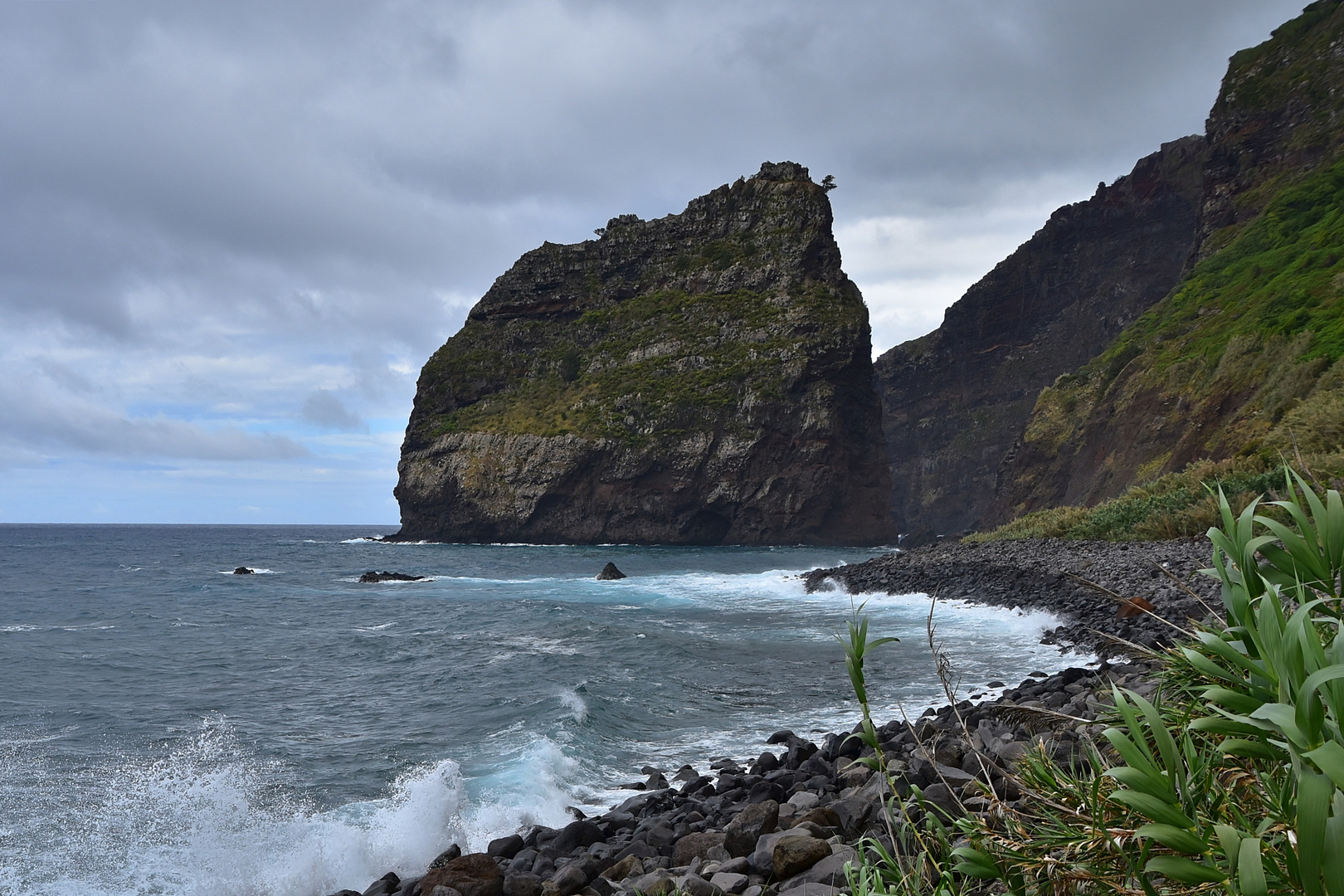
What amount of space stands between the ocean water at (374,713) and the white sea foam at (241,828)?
3 cm

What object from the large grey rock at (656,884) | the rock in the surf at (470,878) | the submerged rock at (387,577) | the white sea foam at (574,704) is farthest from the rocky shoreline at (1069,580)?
the submerged rock at (387,577)

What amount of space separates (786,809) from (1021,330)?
132673 mm

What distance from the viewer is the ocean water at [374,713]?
25.3 ft

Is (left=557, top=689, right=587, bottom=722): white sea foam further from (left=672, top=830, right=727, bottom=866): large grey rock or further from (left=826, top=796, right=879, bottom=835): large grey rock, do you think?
(left=826, top=796, right=879, bottom=835): large grey rock

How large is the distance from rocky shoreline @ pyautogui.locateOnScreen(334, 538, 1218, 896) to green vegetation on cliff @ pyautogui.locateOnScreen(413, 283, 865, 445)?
68.2m

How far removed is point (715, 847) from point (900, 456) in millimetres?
136973

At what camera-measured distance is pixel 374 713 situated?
12.9 m

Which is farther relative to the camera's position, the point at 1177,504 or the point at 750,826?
the point at 1177,504

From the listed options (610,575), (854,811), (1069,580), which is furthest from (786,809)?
(610,575)

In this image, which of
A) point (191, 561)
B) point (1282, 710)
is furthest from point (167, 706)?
point (191, 561)

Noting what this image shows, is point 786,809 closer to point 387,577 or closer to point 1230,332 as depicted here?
point 1230,332

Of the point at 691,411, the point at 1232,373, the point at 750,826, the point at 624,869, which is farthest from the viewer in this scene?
the point at 691,411

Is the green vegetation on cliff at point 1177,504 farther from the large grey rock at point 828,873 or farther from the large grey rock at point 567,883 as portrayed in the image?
the large grey rock at point 567,883

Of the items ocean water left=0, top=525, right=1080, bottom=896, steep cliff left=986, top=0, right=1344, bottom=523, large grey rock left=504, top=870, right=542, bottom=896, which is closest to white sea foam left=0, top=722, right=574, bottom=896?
ocean water left=0, top=525, right=1080, bottom=896
